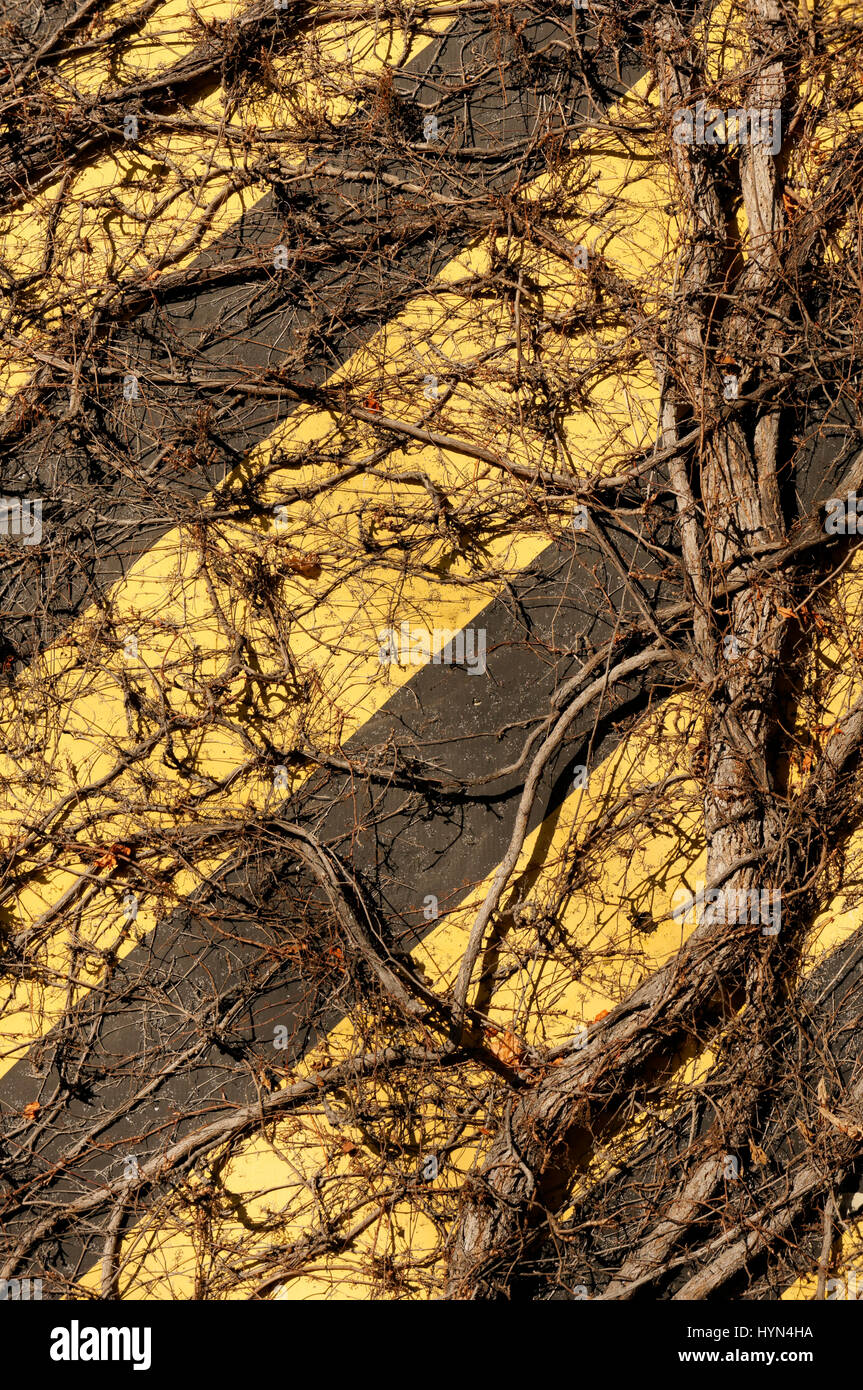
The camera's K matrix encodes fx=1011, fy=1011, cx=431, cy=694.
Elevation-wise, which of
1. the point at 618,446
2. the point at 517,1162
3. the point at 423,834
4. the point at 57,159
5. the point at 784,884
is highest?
the point at 57,159

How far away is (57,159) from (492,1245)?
14.3 feet

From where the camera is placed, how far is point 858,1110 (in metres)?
3.48

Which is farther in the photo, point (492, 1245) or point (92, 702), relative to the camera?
point (92, 702)

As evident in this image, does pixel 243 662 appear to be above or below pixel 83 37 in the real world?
below

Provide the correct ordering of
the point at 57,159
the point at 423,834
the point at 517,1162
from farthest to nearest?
1. the point at 57,159
2. the point at 423,834
3. the point at 517,1162

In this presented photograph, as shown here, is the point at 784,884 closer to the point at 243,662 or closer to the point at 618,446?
the point at 618,446

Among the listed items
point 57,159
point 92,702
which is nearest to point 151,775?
point 92,702

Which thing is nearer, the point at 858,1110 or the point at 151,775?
the point at 858,1110

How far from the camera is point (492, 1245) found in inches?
134

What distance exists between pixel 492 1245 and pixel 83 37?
15.7ft

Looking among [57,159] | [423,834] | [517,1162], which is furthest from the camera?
[57,159]
